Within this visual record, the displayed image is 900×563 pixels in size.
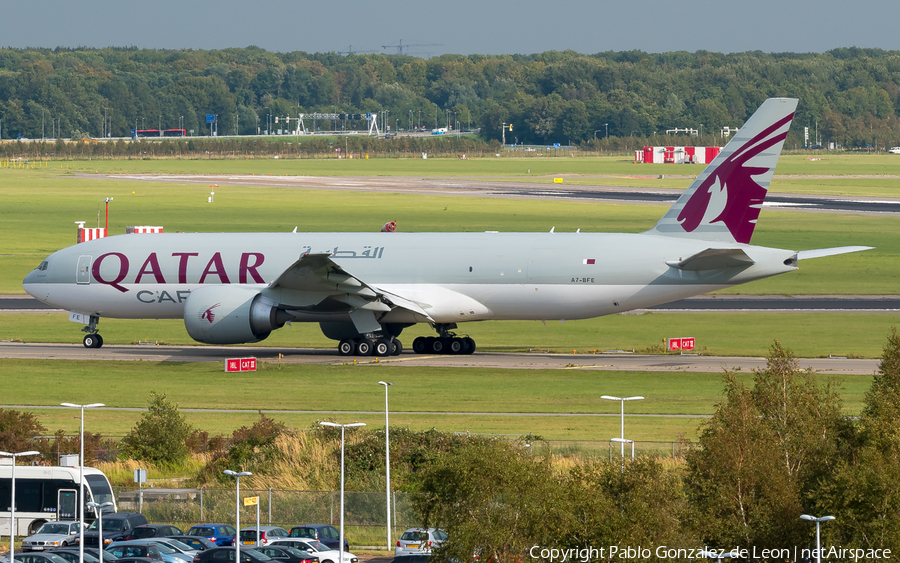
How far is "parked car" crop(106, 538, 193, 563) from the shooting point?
28.5 metres

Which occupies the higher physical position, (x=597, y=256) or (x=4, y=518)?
(x=597, y=256)

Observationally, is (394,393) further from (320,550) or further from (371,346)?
(320,550)

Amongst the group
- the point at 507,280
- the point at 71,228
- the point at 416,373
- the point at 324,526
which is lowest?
the point at 324,526

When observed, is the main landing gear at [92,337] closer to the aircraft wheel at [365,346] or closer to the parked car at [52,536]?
the aircraft wheel at [365,346]

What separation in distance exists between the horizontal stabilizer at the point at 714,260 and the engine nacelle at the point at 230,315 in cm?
1779

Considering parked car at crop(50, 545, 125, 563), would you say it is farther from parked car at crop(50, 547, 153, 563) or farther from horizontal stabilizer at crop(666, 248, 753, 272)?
horizontal stabilizer at crop(666, 248, 753, 272)

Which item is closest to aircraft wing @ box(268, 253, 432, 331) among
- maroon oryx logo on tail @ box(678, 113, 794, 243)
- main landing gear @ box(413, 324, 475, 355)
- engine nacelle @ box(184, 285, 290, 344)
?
engine nacelle @ box(184, 285, 290, 344)

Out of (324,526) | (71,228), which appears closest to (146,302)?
(324,526)

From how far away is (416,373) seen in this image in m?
52.2

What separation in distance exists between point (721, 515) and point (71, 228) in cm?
10608

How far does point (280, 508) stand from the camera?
33375 mm

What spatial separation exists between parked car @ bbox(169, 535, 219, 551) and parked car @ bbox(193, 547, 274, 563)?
6.92 ft

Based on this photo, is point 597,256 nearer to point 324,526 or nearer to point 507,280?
point 507,280

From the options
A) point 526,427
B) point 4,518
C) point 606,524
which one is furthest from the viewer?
point 526,427
